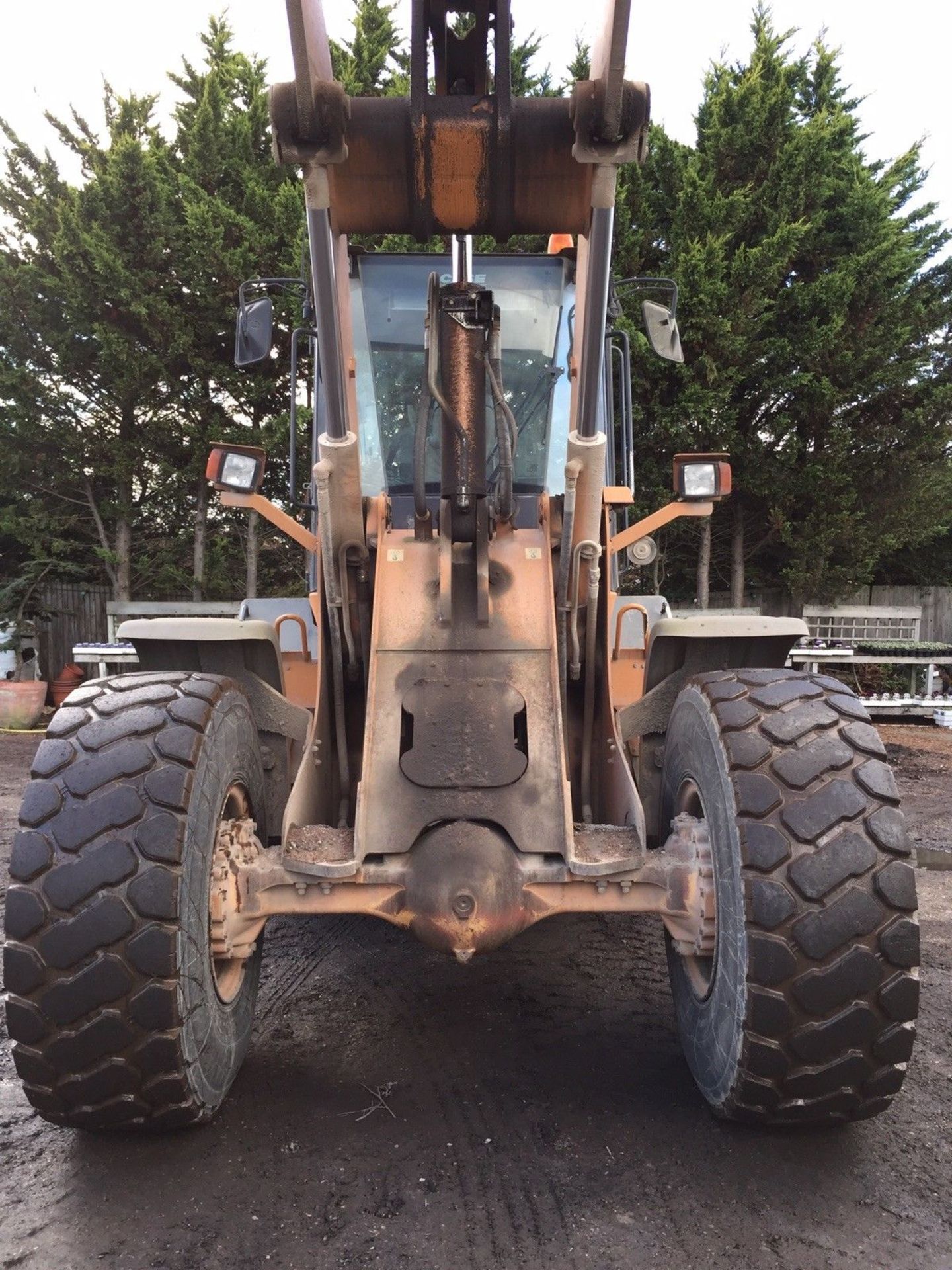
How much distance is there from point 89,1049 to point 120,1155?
41 centimetres

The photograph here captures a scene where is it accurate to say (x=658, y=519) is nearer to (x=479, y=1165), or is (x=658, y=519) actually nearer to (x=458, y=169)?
(x=458, y=169)

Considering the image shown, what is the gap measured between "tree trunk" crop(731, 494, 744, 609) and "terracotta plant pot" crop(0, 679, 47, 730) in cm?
1034

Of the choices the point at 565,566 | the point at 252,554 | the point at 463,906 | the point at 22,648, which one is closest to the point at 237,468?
the point at 565,566

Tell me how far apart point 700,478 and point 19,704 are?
11.3 m

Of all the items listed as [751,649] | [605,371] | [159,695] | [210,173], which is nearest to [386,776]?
[159,695]

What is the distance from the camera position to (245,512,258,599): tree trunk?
516 inches

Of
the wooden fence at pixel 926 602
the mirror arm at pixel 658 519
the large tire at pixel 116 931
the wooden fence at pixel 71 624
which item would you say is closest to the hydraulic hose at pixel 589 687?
the mirror arm at pixel 658 519

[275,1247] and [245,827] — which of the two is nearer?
[275,1247]

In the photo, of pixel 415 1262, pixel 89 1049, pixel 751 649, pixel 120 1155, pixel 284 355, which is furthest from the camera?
pixel 284 355

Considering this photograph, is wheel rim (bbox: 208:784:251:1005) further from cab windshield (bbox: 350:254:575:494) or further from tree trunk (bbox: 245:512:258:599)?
tree trunk (bbox: 245:512:258:599)

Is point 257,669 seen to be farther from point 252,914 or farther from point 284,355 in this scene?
point 284,355

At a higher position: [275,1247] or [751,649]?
[751,649]

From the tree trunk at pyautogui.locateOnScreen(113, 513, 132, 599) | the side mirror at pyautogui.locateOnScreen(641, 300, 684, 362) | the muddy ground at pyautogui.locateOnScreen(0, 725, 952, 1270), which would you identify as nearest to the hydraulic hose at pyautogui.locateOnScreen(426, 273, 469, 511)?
the side mirror at pyautogui.locateOnScreen(641, 300, 684, 362)

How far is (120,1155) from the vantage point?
89.2 inches
